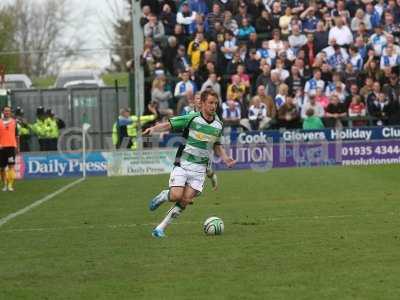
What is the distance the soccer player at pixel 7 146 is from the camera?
79.2 ft

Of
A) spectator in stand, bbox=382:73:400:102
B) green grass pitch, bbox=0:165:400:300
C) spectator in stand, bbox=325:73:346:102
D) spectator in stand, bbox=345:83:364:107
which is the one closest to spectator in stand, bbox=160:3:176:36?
spectator in stand, bbox=325:73:346:102

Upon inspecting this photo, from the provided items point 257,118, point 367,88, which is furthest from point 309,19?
point 257,118

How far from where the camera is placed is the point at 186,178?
12.8m

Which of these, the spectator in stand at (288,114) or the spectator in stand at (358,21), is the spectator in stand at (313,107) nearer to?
the spectator in stand at (288,114)

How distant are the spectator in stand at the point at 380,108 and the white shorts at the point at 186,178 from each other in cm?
1819

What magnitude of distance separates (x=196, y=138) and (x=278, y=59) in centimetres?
1815

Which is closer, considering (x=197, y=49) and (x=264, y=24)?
(x=197, y=49)

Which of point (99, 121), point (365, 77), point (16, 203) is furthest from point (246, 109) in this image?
point (16, 203)

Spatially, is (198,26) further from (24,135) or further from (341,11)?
(24,135)

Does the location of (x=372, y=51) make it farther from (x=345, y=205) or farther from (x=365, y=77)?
(x=345, y=205)

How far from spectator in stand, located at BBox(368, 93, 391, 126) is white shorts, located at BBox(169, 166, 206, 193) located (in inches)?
716

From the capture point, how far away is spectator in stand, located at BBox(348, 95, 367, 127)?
98.8 ft

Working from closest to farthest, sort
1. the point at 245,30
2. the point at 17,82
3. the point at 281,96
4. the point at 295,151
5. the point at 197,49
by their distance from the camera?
the point at 295,151 < the point at 281,96 < the point at 197,49 < the point at 245,30 < the point at 17,82

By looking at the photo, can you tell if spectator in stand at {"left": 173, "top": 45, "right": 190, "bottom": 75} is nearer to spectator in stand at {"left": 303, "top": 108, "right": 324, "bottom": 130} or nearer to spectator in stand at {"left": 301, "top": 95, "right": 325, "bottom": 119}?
spectator in stand at {"left": 301, "top": 95, "right": 325, "bottom": 119}
